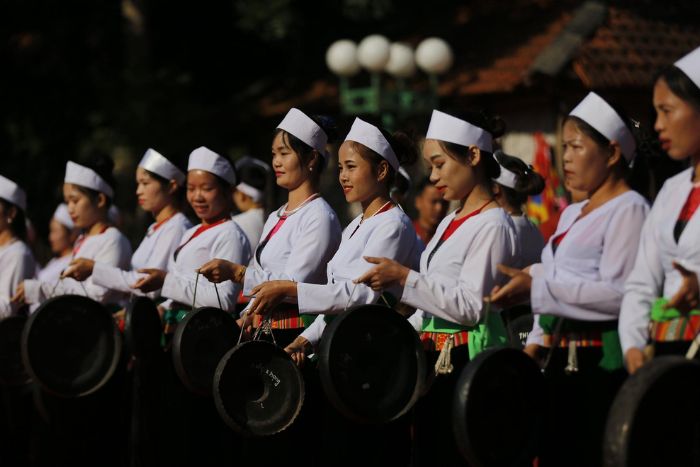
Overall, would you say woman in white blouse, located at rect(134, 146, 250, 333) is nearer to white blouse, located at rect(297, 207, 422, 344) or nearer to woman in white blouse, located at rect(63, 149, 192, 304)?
woman in white blouse, located at rect(63, 149, 192, 304)

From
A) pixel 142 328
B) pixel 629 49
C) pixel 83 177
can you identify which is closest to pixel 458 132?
pixel 142 328

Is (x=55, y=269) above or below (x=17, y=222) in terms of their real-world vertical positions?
below

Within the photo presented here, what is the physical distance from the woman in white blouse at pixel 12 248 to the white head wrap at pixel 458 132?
12.7ft

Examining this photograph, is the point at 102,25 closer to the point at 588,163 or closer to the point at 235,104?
the point at 235,104

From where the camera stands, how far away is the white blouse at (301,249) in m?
5.44

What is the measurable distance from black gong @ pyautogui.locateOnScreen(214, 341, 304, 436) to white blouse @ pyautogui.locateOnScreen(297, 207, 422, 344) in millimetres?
249

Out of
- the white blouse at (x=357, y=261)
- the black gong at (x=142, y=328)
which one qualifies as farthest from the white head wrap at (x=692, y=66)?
the black gong at (x=142, y=328)

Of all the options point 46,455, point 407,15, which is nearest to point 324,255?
point 46,455

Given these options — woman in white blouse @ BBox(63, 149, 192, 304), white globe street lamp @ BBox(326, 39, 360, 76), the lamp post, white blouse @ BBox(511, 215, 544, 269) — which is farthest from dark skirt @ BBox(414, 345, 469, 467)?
white globe street lamp @ BBox(326, 39, 360, 76)

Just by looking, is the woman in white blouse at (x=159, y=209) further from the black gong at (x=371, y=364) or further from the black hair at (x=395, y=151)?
the black gong at (x=371, y=364)

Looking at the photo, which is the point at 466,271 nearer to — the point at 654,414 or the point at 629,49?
the point at 654,414

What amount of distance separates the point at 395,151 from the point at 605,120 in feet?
4.66

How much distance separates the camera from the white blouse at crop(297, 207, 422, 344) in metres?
5.08

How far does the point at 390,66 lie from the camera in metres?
14.4
